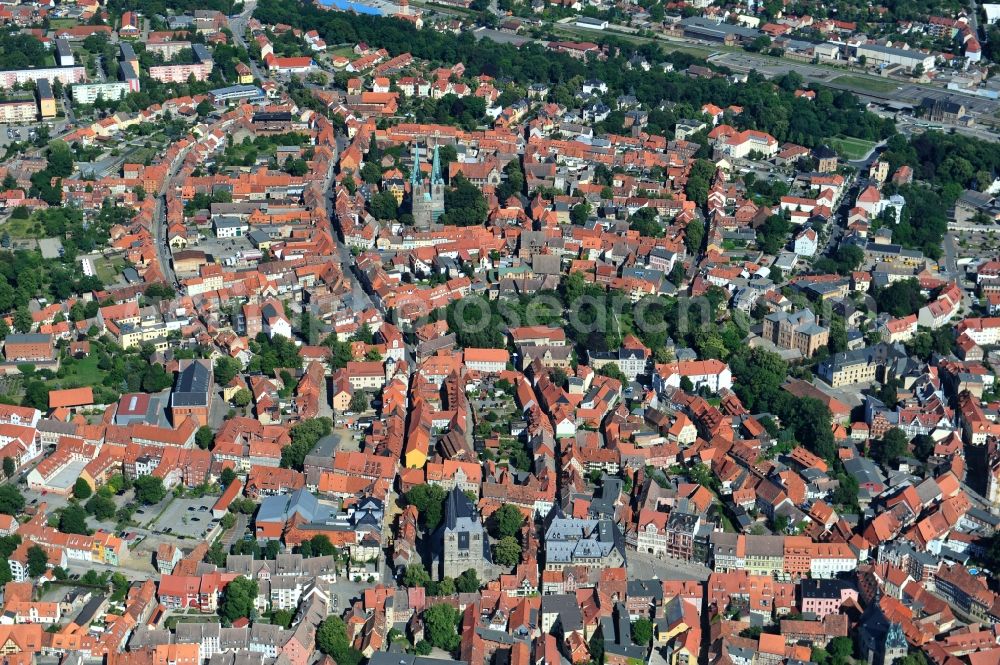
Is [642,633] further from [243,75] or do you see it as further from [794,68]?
[794,68]

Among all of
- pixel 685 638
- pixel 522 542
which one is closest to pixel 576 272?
pixel 522 542

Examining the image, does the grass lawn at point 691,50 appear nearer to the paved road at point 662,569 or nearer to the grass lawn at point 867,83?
the grass lawn at point 867,83

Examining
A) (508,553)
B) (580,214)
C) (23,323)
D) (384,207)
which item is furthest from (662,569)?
(384,207)

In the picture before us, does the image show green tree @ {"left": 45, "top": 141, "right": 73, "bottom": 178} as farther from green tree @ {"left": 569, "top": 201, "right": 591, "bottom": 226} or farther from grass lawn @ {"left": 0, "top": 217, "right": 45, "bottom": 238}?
green tree @ {"left": 569, "top": 201, "right": 591, "bottom": 226}

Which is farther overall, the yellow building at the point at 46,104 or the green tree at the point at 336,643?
the yellow building at the point at 46,104

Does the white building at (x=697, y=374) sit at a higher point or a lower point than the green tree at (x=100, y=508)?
higher

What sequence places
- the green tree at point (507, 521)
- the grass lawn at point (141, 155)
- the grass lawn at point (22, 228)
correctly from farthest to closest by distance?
the grass lawn at point (141, 155) < the grass lawn at point (22, 228) < the green tree at point (507, 521)

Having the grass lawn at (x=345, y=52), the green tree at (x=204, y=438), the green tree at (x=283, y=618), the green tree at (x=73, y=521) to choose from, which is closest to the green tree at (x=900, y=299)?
the green tree at (x=204, y=438)

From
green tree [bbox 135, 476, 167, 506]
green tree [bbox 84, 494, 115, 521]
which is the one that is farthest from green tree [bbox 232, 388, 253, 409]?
green tree [bbox 84, 494, 115, 521]
